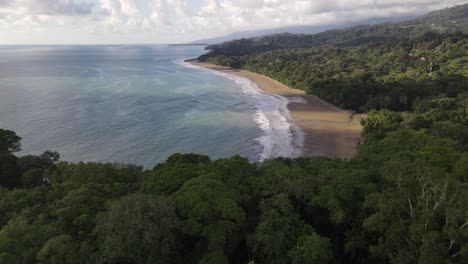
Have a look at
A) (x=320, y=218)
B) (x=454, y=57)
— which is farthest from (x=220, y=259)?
(x=454, y=57)

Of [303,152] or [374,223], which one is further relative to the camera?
[303,152]

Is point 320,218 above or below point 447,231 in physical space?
below

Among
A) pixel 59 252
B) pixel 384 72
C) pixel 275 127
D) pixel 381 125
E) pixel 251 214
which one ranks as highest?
pixel 384 72

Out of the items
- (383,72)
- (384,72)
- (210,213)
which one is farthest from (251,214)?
(384,72)

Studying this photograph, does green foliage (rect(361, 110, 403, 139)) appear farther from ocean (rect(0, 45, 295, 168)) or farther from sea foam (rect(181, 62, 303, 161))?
ocean (rect(0, 45, 295, 168))

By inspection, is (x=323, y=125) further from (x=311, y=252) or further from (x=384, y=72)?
(x=384, y=72)

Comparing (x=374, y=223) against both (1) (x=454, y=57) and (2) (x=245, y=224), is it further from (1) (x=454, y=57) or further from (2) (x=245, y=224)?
(1) (x=454, y=57)
